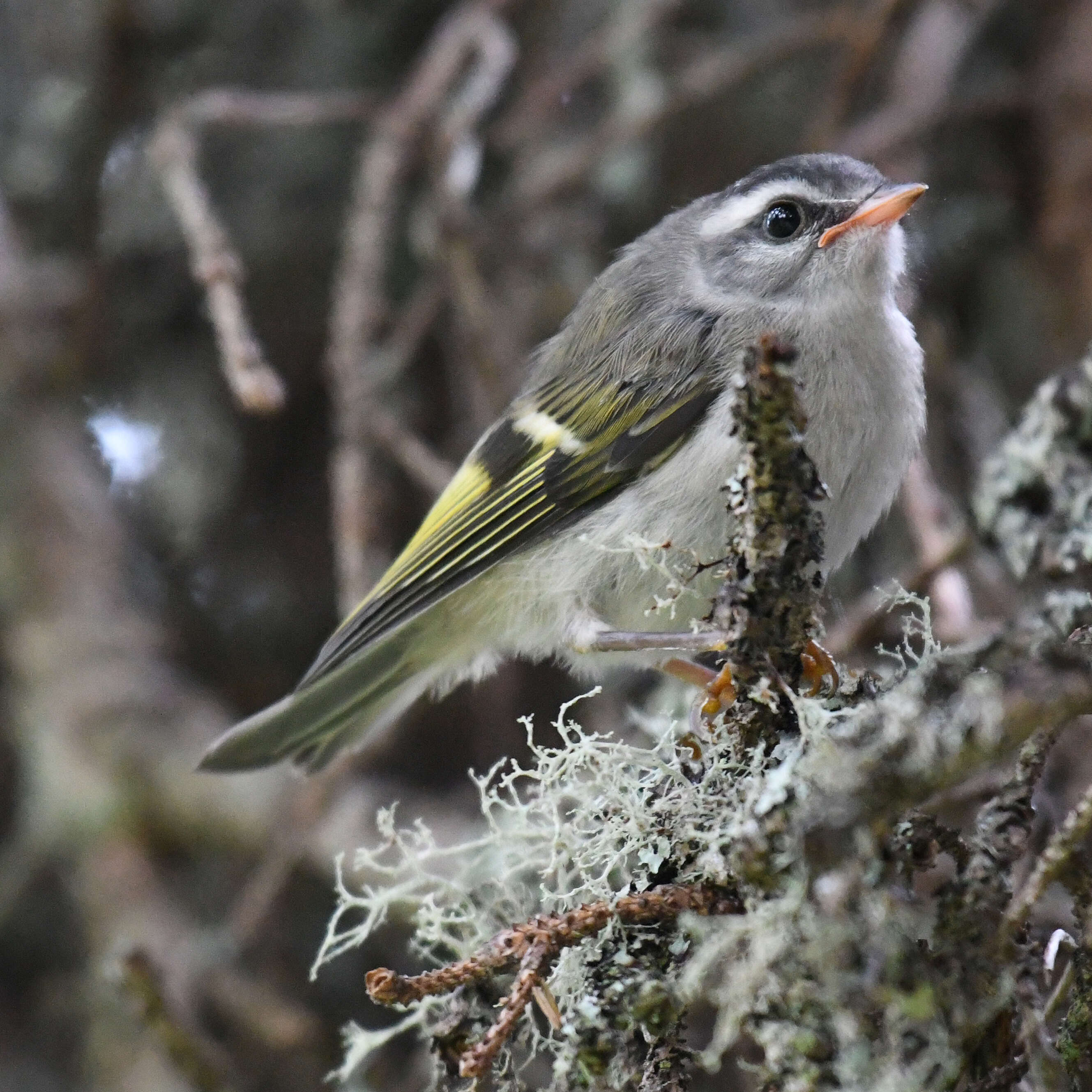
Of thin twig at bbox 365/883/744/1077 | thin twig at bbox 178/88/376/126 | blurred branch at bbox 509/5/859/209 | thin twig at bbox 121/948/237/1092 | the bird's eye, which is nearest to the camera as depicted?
thin twig at bbox 365/883/744/1077

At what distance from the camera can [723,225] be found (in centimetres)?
224

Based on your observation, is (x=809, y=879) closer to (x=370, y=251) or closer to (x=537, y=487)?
(x=537, y=487)

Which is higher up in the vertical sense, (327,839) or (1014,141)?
(1014,141)

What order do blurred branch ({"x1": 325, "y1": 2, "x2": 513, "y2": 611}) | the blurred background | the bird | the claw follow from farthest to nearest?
the blurred background
blurred branch ({"x1": 325, "y1": 2, "x2": 513, "y2": 611})
the bird
the claw

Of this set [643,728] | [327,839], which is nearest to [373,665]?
[327,839]

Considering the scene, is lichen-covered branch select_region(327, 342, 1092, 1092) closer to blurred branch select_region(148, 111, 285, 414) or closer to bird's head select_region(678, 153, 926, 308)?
blurred branch select_region(148, 111, 285, 414)

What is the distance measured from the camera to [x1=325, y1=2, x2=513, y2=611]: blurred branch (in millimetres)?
2287

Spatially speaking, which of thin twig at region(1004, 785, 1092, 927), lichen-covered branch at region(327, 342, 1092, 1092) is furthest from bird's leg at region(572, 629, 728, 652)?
thin twig at region(1004, 785, 1092, 927)

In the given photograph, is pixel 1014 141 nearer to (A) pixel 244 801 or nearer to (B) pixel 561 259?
(B) pixel 561 259

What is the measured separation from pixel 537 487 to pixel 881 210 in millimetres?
704

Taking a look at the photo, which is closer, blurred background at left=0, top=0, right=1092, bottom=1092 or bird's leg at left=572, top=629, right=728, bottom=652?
bird's leg at left=572, top=629, right=728, bottom=652

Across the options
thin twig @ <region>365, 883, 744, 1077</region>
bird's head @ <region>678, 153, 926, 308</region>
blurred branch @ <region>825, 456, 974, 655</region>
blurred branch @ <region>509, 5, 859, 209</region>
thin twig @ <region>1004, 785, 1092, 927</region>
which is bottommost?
blurred branch @ <region>825, 456, 974, 655</region>

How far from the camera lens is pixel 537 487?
6.50 feet

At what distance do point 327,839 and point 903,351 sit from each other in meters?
1.38
